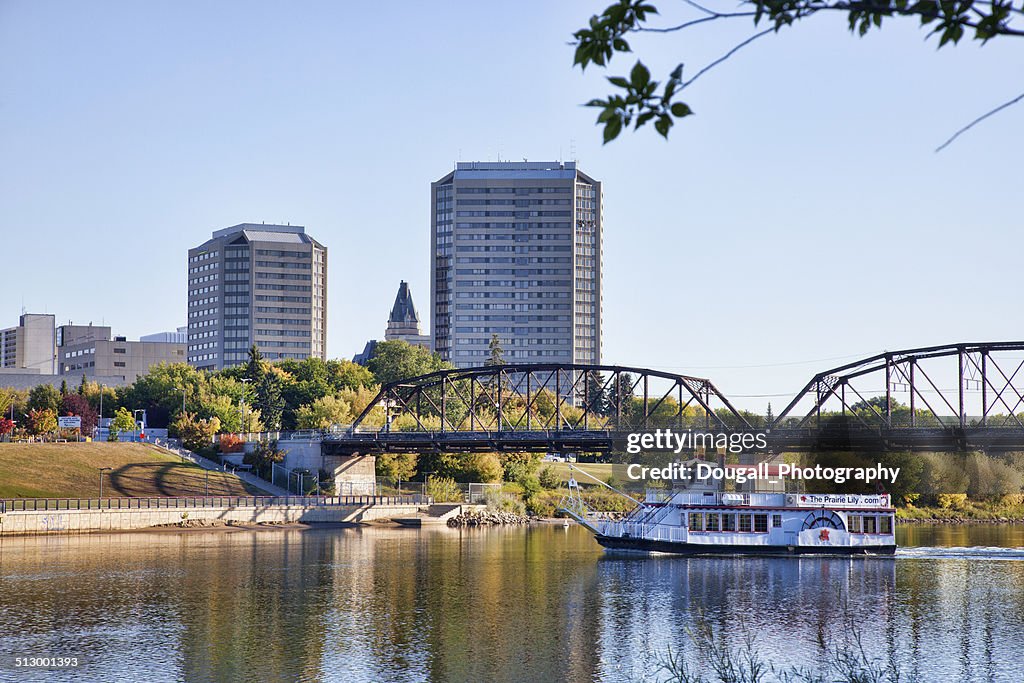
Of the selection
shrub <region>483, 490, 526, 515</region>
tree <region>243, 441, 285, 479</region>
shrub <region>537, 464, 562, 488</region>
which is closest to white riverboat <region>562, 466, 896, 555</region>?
shrub <region>483, 490, 526, 515</region>

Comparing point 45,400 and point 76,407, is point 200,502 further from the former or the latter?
point 45,400

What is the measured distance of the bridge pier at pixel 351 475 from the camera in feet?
448

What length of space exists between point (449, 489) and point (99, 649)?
91924mm

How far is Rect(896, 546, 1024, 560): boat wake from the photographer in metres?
89.7

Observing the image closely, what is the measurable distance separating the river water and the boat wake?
309 millimetres

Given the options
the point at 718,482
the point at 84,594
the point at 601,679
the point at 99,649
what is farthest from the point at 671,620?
the point at 718,482

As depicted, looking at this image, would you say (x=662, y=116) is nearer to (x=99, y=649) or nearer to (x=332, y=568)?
(x=99, y=649)

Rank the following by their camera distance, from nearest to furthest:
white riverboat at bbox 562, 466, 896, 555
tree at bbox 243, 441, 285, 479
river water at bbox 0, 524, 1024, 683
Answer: river water at bbox 0, 524, 1024, 683, white riverboat at bbox 562, 466, 896, 555, tree at bbox 243, 441, 285, 479

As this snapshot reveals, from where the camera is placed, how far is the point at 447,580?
235 feet

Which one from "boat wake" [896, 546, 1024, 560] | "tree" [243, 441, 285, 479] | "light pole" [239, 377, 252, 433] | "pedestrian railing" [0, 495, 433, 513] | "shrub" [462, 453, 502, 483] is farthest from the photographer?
"light pole" [239, 377, 252, 433]

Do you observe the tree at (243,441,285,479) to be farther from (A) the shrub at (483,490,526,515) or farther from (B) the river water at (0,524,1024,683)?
(B) the river water at (0,524,1024,683)

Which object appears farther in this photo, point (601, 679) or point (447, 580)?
point (447, 580)

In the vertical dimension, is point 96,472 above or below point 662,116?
below

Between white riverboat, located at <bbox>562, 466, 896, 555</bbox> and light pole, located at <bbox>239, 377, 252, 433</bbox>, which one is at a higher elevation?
light pole, located at <bbox>239, 377, 252, 433</bbox>
